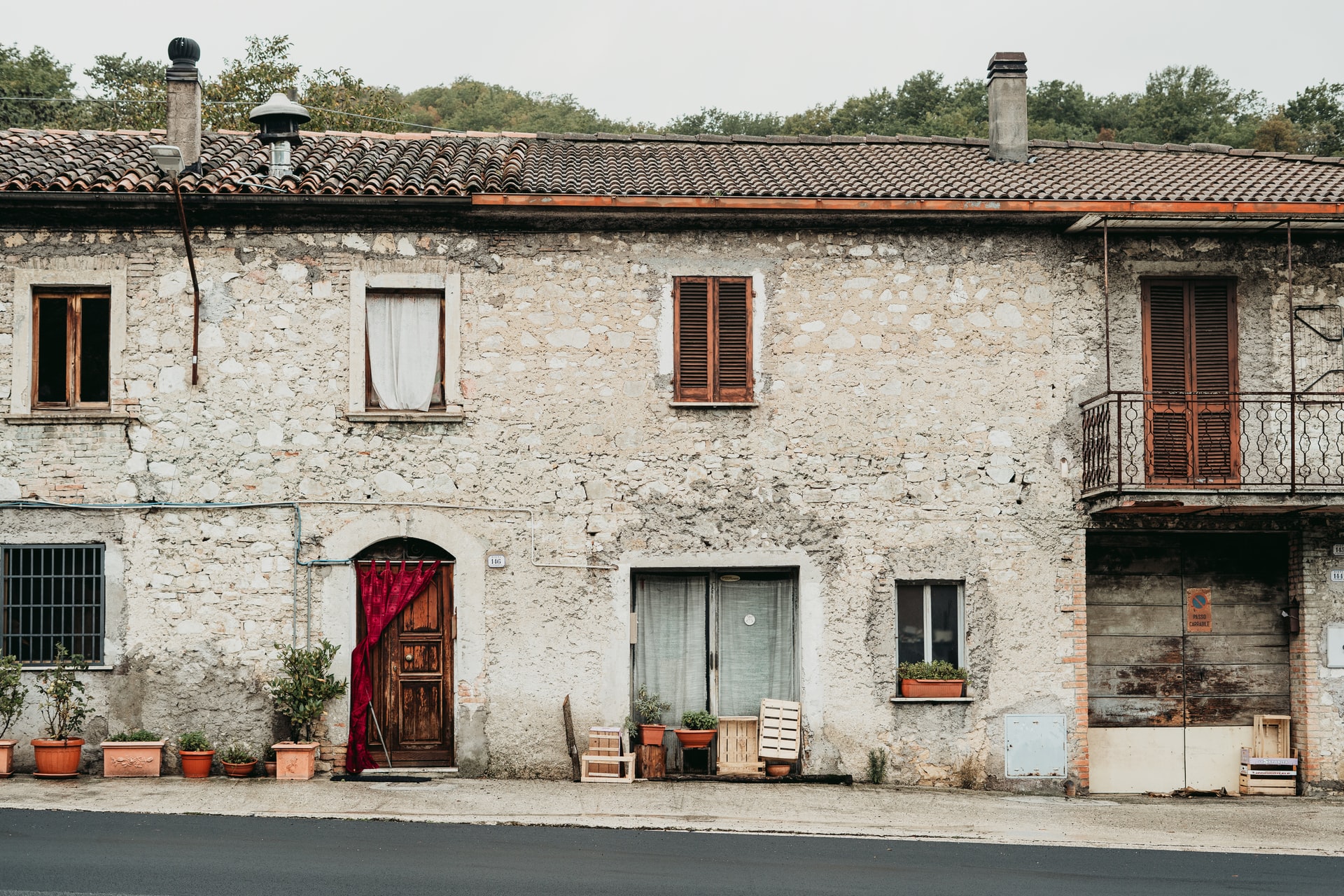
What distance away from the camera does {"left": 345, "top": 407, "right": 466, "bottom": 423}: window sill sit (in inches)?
532

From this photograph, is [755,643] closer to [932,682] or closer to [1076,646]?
[932,682]

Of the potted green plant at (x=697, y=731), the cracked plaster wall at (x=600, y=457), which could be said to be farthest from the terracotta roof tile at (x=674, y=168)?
the potted green plant at (x=697, y=731)

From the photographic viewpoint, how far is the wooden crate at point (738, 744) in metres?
13.7

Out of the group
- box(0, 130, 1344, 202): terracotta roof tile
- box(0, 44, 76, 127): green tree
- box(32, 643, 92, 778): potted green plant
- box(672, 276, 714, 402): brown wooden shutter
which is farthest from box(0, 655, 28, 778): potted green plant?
box(0, 44, 76, 127): green tree

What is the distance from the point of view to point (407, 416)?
534 inches

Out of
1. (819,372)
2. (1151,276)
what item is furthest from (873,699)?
(1151,276)

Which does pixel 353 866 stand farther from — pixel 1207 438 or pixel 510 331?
pixel 1207 438

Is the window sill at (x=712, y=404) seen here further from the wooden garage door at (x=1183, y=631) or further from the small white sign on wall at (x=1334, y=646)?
the small white sign on wall at (x=1334, y=646)

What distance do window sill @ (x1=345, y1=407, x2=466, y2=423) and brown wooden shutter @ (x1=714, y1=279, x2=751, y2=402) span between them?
8.74ft

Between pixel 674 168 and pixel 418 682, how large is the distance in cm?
622

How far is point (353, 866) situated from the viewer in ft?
30.5

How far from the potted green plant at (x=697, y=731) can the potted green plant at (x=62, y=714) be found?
5679mm

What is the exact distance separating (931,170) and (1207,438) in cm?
411

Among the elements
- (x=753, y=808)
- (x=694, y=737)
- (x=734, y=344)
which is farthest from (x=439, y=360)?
(x=753, y=808)
